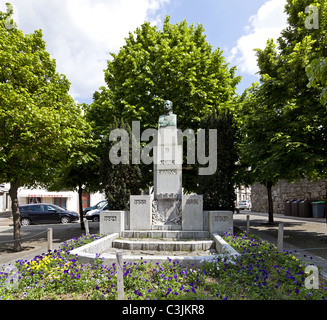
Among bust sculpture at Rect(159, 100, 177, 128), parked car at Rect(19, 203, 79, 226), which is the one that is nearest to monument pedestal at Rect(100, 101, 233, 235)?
bust sculpture at Rect(159, 100, 177, 128)

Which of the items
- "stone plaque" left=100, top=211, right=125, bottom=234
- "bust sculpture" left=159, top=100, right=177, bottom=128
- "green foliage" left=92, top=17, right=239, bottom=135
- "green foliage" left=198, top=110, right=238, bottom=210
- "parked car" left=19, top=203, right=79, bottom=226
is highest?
"green foliage" left=92, top=17, right=239, bottom=135

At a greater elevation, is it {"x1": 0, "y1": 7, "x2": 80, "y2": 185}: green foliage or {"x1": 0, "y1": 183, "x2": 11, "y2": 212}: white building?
{"x1": 0, "y1": 7, "x2": 80, "y2": 185}: green foliage

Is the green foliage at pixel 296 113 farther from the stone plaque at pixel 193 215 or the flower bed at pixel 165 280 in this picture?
the flower bed at pixel 165 280

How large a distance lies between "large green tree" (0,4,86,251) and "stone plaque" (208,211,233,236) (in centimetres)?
616

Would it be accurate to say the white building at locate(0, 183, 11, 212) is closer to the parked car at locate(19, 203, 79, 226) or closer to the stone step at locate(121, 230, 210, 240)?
the parked car at locate(19, 203, 79, 226)

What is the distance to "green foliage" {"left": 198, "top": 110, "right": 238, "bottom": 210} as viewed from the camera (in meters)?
9.56

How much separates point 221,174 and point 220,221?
1.89m

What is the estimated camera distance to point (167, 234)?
8.89 metres

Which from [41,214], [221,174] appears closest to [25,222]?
[41,214]

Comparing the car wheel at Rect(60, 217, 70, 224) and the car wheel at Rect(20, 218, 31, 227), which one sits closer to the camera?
the car wheel at Rect(20, 218, 31, 227)

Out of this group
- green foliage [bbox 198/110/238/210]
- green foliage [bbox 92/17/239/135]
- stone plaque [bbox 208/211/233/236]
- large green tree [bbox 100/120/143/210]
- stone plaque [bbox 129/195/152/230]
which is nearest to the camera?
stone plaque [bbox 208/211/233/236]

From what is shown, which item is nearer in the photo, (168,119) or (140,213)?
(140,213)

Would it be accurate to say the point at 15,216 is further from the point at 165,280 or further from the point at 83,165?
the point at 165,280
